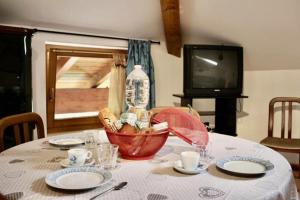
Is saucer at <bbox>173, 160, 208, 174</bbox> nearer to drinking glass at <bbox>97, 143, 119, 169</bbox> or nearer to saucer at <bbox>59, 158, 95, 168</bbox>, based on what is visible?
drinking glass at <bbox>97, 143, 119, 169</bbox>

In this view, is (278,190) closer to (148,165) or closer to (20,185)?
(148,165)

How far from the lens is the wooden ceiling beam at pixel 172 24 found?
323 cm

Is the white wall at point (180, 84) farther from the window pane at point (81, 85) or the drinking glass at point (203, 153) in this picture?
the drinking glass at point (203, 153)

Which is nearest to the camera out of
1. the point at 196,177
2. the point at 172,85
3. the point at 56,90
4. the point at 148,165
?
the point at 196,177

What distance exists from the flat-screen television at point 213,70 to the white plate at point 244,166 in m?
2.12

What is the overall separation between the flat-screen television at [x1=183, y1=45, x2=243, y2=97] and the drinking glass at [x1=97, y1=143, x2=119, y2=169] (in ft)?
7.33

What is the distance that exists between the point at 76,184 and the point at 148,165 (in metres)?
0.34

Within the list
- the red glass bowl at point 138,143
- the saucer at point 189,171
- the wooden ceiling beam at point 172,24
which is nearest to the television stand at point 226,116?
the wooden ceiling beam at point 172,24

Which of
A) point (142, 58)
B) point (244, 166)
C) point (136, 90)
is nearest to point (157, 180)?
point (244, 166)

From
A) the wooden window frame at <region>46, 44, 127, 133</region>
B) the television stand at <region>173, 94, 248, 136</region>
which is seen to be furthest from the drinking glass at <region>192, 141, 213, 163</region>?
the wooden window frame at <region>46, 44, 127, 133</region>

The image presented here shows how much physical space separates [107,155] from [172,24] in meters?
2.53

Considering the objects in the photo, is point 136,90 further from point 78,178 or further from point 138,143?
point 78,178

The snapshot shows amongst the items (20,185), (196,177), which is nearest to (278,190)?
(196,177)

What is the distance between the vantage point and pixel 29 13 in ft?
9.73
